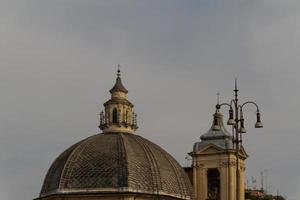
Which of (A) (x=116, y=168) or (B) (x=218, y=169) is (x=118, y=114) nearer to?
(A) (x=116, y=168)

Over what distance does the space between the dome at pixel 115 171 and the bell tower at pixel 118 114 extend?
3.32 m

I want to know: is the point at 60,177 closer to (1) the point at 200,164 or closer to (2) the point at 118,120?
(2) the point at 118,120

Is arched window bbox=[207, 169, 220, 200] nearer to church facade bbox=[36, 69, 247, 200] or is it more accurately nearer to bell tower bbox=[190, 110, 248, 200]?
bell tower bbox=[190, 110, 248, 200]

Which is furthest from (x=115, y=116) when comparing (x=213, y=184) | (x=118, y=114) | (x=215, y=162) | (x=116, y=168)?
(x=213, y=184)

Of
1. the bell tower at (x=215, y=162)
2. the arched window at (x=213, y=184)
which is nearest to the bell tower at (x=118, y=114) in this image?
the bell tower at (x=215, y=162)

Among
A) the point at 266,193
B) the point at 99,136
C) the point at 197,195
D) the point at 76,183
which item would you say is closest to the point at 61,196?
the point at 76,183

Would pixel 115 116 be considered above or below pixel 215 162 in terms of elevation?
above

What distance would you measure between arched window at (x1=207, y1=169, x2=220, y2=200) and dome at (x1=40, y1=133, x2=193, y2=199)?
964 centimetres

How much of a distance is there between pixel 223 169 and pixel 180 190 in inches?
403

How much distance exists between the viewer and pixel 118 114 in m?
61.6

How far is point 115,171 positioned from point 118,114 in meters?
7.92

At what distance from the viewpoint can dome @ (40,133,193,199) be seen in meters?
54.1

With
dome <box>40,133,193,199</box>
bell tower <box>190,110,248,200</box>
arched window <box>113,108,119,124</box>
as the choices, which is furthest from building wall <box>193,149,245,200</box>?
arched window <box>113,108,119,124</box>

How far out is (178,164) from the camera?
59.0 metres
